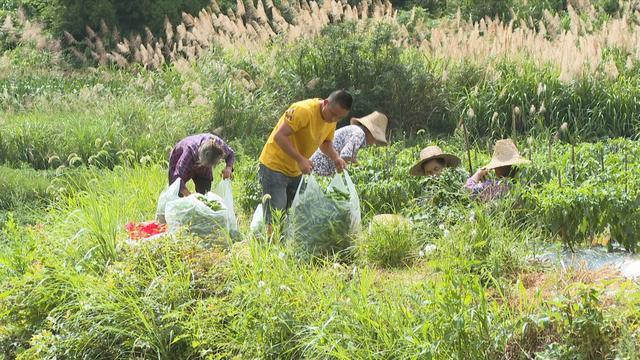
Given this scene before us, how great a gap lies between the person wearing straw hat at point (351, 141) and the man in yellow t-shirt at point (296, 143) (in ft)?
2.67

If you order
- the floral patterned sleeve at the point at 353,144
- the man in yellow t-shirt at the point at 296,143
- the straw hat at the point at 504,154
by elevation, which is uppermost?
the man in yellow t-shirt at the point at 296,143

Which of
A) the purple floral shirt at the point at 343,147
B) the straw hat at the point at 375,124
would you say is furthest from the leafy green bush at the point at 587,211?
the straw hat at the point at 375,124

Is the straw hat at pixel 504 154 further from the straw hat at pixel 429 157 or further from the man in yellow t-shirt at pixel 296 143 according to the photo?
the man in yellow t-shirt at pixel 296 143

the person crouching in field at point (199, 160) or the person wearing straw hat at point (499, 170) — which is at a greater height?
the person crouching in field at point (199, 160)

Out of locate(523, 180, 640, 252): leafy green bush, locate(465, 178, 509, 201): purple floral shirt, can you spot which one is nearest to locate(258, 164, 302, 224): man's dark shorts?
locate(465, 178, 509, 201): purple floral shirt

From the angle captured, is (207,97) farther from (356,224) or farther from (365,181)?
(356,224)

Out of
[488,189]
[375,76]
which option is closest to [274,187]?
[488,189]

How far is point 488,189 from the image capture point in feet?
25.2

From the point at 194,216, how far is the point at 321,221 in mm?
939

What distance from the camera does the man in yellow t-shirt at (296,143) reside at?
25.0 feet

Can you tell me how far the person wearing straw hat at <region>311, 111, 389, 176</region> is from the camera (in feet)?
29.8

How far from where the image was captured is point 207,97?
12.4 meters

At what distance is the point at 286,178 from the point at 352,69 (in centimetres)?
453

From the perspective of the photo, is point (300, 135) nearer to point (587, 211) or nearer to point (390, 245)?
point (390, 245)
